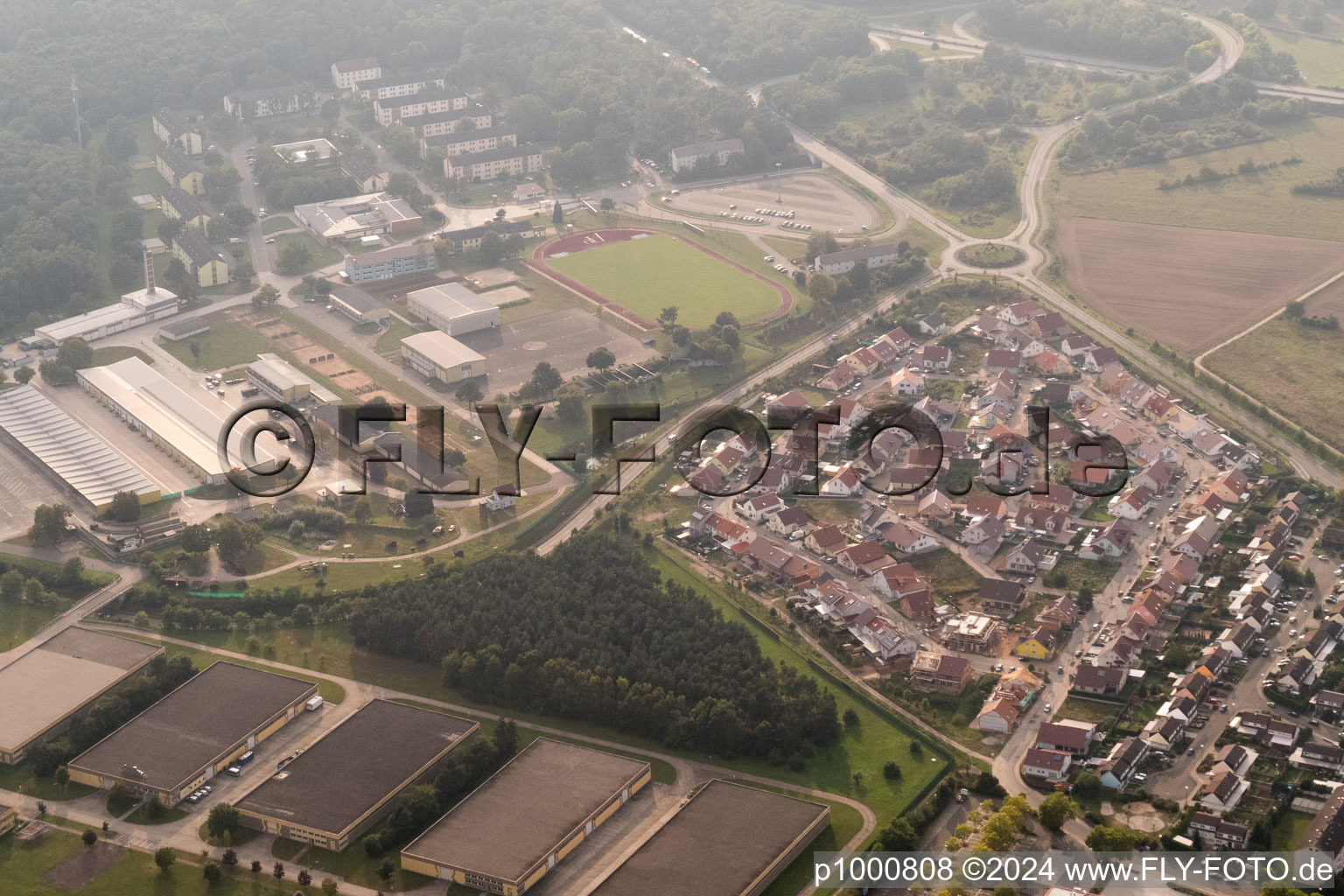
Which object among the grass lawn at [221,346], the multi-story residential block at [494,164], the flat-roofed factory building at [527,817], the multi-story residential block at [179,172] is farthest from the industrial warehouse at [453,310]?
the flat-roofed factory building at [527,817]

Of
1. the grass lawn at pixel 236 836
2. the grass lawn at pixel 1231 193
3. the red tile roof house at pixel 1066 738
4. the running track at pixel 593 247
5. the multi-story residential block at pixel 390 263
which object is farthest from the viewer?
the grass lawn at pixel 1231 193

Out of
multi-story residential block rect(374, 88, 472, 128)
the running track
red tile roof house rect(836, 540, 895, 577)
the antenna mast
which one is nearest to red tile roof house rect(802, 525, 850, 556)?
red tile roof house rect(836, 540, 895, 577)

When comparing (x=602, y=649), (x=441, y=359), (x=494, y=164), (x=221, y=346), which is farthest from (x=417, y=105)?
(x=602, y=649)

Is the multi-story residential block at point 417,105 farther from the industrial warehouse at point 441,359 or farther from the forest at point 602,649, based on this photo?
the forest at point 602,649

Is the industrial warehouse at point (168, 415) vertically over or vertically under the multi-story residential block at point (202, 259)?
under

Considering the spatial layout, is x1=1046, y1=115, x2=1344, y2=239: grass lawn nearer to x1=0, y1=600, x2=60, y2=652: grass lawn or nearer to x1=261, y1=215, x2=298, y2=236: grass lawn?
x1=261, y1=215, x2=298, y2=236: grass lawn

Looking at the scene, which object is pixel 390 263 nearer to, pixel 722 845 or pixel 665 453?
pixel 665 453
